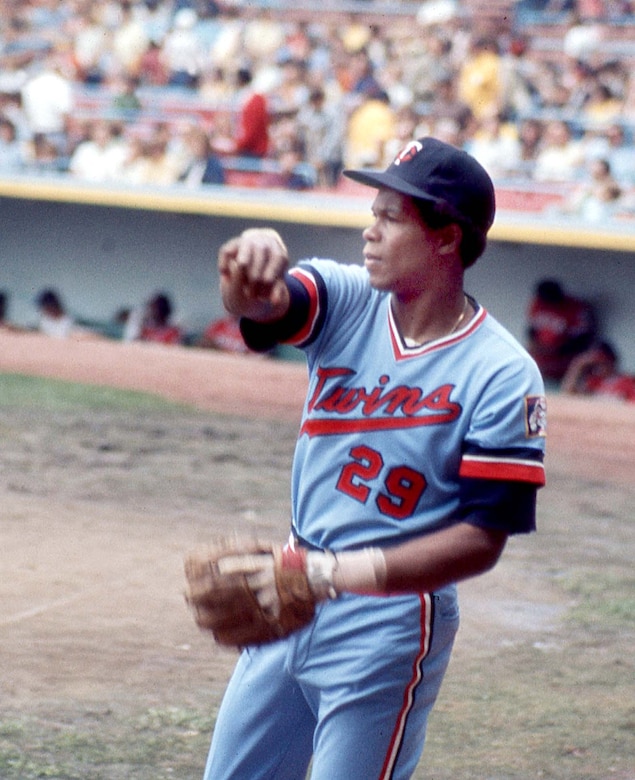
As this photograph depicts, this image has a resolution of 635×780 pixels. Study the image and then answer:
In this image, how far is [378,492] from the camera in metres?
2.46

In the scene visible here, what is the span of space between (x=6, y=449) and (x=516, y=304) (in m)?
6.22

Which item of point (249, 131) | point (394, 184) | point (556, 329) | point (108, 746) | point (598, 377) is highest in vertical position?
point (394, 184)

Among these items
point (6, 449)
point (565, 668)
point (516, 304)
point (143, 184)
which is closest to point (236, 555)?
point (565, 668)

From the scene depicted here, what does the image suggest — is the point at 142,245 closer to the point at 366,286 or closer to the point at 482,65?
the point at 482,65

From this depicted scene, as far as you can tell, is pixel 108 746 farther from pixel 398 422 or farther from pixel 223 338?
pixel 223 338

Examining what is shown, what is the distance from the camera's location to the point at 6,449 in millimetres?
8852

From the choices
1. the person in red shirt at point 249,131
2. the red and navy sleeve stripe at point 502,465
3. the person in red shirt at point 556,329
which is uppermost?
the red and navy sleeve stripe at point 502,465

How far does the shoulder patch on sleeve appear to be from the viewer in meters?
2.38

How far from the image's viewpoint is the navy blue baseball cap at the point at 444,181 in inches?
94.7

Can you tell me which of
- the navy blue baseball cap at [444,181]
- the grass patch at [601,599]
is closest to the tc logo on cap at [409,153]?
the navy blue baseball cap at [444,181]

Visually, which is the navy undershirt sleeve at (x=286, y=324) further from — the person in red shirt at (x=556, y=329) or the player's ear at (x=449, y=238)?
the person in red shirt at (x=556, y=329)

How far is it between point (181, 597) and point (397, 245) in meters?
3.79

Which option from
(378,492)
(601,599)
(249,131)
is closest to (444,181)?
(378,492)

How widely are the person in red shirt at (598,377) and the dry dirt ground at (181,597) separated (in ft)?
3.42
